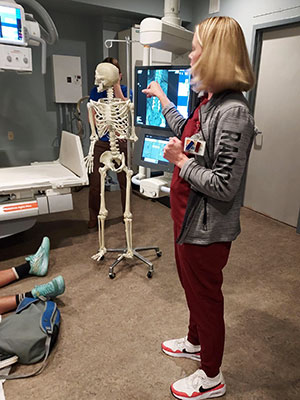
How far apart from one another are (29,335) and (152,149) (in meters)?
1.37

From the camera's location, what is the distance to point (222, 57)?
3.48 ft

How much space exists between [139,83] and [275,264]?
1.84 meters

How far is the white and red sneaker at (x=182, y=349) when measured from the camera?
1764 millimetres

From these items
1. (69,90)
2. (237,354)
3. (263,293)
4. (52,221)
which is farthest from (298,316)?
(69,90)

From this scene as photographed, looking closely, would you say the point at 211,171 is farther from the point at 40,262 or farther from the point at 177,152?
the point at 40,262

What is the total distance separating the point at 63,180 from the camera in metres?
2.73

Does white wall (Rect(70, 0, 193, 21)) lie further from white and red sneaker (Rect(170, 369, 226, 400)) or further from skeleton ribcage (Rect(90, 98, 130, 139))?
white and red sneaker (Rect(170, 369, 226, 400))

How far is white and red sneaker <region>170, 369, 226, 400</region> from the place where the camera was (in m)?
1.50

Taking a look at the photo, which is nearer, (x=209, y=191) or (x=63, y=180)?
(x=209, y=191)

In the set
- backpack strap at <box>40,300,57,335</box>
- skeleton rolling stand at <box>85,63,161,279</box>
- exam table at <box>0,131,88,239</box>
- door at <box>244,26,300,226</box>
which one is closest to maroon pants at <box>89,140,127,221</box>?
exam table at <box>0,131,88,239</box>

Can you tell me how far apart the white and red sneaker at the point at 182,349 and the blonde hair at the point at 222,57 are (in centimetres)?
134

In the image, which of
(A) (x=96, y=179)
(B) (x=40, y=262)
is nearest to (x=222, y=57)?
(B) (x=40, y=262)

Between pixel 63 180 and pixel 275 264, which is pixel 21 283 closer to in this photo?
pixel 63 180

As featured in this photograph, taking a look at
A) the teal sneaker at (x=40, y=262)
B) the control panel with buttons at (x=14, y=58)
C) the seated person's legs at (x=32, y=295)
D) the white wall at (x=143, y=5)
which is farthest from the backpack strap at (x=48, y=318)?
the white wall at (x=143, y=5)
